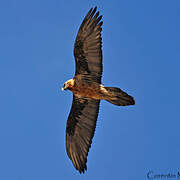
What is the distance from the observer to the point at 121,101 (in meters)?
10.2

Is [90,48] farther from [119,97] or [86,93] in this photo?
[119,97]

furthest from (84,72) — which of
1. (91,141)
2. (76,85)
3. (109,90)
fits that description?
(91,141)

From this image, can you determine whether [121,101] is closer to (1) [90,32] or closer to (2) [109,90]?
(2) [109,90]

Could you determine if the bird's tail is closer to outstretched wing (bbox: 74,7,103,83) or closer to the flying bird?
the flying bird

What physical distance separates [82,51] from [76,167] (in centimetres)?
358

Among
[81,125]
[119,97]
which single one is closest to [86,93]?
[119,97]

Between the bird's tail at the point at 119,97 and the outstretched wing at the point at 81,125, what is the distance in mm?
1442

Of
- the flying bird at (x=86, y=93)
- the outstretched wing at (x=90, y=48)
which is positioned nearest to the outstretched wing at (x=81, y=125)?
the flying bird at (x=86, y=93)

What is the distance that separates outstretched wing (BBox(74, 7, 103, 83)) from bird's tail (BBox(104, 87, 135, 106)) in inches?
33.6

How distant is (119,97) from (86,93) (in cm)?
115

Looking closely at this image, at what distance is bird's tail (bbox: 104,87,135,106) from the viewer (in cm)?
1014

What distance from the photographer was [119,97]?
33.5ft

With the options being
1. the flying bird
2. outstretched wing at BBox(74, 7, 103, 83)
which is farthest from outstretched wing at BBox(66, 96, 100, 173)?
outstretched wing at BBox(74, 7, 103, 83)

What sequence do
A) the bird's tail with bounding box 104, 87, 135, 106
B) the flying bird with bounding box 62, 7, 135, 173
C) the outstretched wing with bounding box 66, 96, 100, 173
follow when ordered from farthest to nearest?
1. the outstretched wing with bounding box 66, 96, 100, 173
2. the flying bird with bounding box 62, 7, 135, 173
3. the bird's tail with bounding box 104, 87, 135, 106
